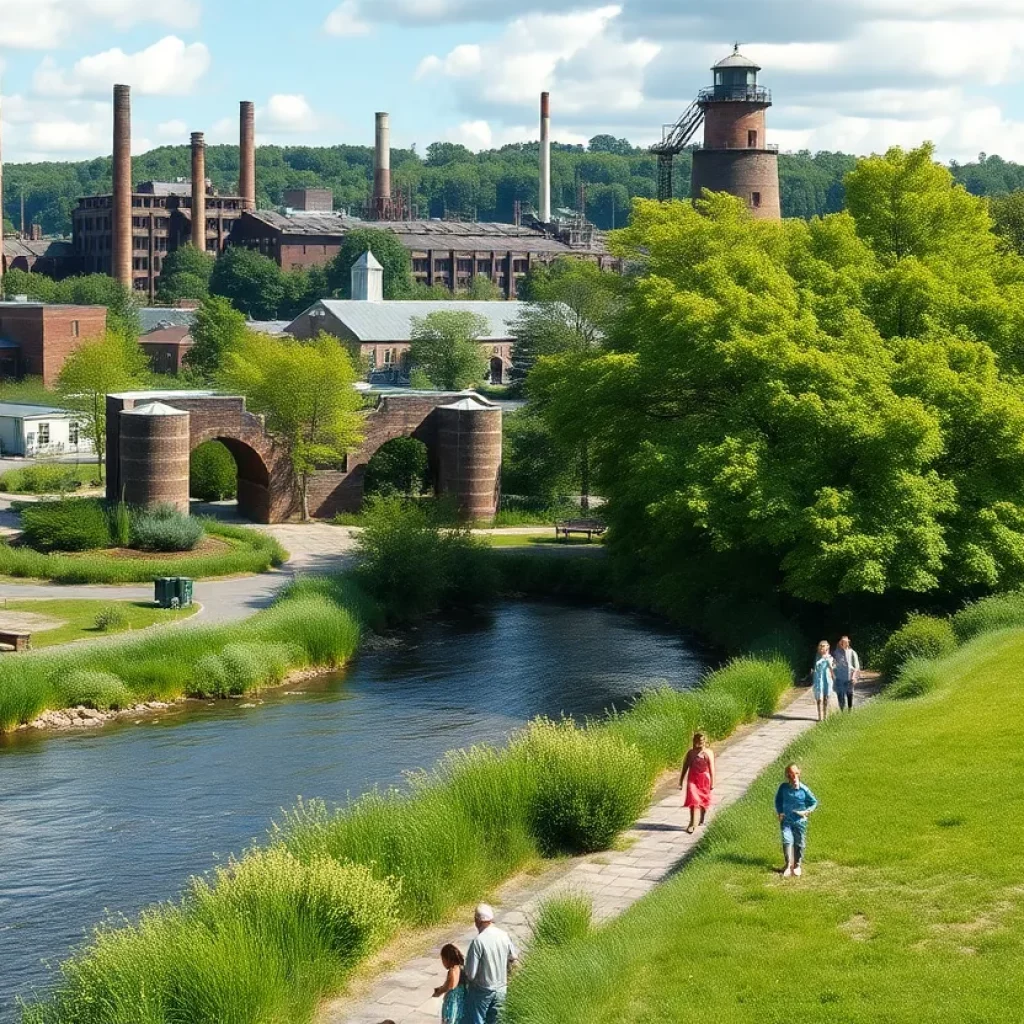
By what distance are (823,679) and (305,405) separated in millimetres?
31107

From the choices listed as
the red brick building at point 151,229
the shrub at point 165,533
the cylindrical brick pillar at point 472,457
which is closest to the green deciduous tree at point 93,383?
the cylindrical brick pillar at point 472,457

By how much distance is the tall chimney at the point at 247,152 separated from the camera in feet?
453

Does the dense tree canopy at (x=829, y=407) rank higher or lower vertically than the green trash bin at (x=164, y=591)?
higher

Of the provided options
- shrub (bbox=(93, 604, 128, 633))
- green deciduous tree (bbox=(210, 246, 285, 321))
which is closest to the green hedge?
shrub (bbox=(93, 604, 128, 633))

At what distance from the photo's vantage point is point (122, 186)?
122 meters

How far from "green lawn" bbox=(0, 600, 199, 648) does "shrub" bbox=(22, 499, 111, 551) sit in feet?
21.8

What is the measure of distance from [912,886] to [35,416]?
60.9 m

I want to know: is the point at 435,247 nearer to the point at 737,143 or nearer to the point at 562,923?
the point at 737,143

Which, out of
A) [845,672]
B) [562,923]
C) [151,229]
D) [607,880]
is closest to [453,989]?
[562,923]

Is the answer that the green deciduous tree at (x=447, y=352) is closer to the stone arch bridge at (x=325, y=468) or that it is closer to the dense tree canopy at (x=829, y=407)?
the stone arch bridge at (x=325, y=468)

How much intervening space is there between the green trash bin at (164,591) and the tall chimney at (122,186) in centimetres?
8217

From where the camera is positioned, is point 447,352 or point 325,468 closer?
point 325,468

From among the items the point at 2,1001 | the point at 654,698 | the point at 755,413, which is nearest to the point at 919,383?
the point at 755,413

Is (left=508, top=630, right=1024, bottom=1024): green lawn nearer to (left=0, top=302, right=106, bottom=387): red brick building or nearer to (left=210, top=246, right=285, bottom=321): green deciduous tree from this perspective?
(left=0, top=302, right=106, bottom=387): red brick building
